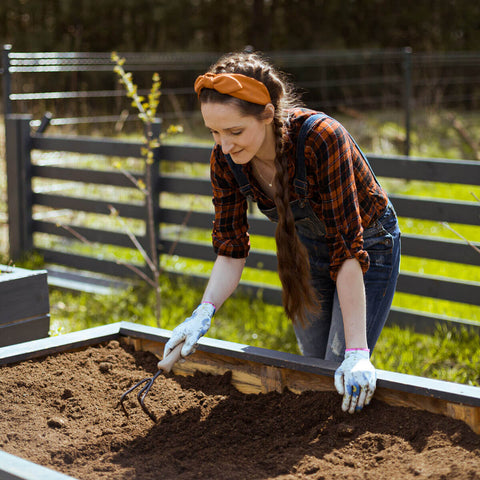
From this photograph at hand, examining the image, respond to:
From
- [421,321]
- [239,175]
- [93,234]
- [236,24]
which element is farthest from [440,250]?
[236,24]

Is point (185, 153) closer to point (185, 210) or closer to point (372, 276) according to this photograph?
point (185, 210)

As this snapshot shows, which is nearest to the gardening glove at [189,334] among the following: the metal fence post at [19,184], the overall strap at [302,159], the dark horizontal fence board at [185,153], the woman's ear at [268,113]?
the overall strap at [302,159]

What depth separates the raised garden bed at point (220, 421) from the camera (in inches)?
72.2

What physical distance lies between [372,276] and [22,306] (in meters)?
1.51

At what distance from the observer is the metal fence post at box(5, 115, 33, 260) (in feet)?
17.8

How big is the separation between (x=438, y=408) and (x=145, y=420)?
925 millimetres

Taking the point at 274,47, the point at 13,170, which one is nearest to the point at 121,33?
the point at 274,47

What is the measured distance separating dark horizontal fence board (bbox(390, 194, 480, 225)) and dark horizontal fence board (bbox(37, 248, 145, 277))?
2.06 m

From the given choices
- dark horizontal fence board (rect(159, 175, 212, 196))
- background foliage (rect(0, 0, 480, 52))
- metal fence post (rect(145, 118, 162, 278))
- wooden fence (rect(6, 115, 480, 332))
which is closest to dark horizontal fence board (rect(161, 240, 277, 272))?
wooden fence (rect(6, 115, 480, 332))

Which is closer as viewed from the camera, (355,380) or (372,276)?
(355,380)

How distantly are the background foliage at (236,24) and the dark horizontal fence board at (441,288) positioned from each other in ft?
44.6

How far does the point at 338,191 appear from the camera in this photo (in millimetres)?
1974

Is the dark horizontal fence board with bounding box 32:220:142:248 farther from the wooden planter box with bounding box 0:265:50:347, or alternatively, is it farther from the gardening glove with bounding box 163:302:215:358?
the gardening glove with bounding box 163:302:215:358

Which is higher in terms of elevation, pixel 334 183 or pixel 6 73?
pixel 6 73
